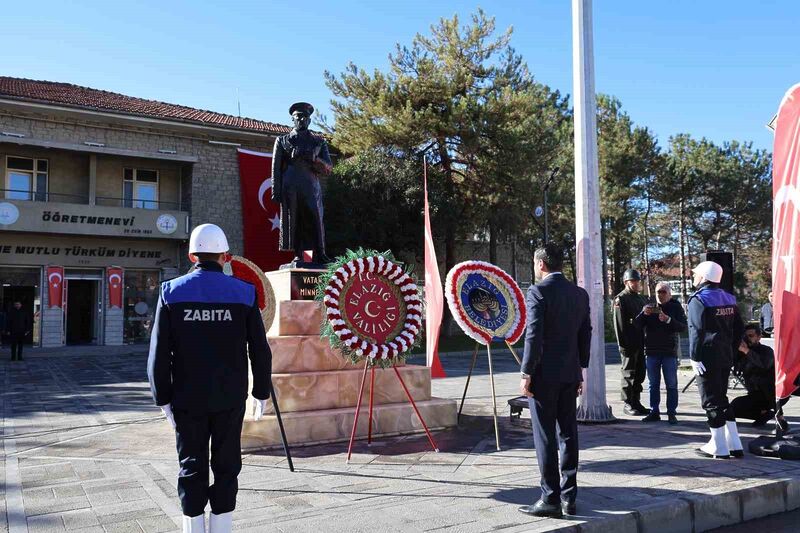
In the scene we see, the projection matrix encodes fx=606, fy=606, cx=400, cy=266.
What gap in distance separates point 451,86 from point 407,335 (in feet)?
61.1

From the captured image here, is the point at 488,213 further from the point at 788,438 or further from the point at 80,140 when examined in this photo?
the point at 788,438

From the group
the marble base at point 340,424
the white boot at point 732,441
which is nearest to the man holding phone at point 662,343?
the white boot at point 732,441

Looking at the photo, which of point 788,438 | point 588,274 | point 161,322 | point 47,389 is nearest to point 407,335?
point 588,274

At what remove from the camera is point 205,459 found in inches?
132

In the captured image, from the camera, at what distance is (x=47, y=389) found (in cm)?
1162

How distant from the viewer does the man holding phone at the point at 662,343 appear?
7.60m

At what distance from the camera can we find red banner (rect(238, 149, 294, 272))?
25.8 metres

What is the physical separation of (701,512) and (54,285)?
78.1 ft

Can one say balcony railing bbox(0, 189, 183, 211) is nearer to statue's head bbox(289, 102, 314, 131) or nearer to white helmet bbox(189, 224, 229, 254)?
statue's head bbox(289, 102, 314, 131)

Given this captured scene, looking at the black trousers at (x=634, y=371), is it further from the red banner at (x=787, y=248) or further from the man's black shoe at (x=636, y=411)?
the red banner at (x=787, y=248)

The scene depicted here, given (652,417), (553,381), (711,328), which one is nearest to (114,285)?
(652,417)

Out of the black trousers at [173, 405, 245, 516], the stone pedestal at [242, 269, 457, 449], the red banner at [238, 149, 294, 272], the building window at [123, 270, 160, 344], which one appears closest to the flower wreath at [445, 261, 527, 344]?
the stone pedestal at [242, 269, 457, 449]

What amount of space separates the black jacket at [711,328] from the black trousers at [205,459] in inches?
169

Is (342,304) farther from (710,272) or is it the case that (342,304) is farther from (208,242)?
(710,272)
